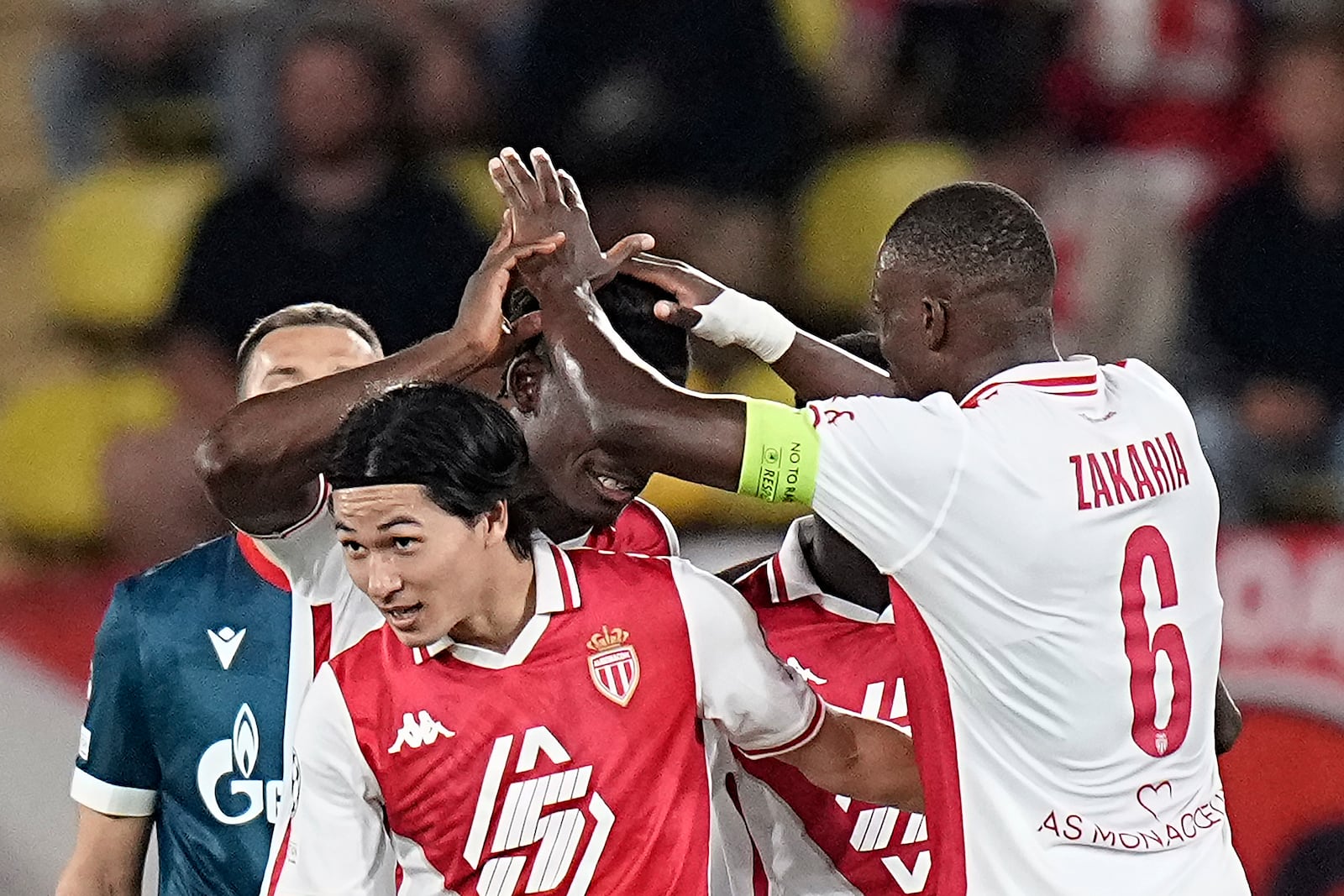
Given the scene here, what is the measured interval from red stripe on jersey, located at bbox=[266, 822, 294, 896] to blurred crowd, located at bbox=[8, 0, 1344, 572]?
8.22 ft

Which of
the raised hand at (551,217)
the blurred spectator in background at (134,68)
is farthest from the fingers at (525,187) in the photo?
the blurred spectator in background at (134,68)

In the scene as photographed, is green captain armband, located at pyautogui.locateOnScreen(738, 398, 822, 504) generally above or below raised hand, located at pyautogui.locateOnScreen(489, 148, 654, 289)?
below

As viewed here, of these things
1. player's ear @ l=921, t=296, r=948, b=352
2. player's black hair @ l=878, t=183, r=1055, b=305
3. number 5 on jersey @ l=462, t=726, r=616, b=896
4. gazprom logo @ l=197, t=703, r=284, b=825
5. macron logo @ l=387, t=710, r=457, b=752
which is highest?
player's black hair @ l=878, t=183, r=1055, b=305

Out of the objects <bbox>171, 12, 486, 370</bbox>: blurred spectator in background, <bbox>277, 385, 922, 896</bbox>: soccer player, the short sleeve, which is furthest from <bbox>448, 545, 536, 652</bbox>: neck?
<bbox>171, 12, 486, 370</bbox>: blurred spectator in background

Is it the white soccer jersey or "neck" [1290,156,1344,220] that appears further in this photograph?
"neck" [1290,156,1344,220]

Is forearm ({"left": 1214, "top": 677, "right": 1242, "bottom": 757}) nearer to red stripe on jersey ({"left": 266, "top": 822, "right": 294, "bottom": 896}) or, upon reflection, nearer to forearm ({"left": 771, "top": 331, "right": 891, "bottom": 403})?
forearm ({"left": 771, "top": 331, "right": 891, "bottom": 403})

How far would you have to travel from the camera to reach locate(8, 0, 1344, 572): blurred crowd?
4797mm

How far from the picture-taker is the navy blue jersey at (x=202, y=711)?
253 centimetres

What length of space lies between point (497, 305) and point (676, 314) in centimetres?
25

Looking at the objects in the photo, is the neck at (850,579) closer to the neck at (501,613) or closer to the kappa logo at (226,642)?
the neck at (501,613)

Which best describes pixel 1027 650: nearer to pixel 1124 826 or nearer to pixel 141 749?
pixel 1124 826

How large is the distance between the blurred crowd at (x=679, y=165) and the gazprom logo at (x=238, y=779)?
7.17ft

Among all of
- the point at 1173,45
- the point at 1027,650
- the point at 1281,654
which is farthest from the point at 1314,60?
the point at 1027,650

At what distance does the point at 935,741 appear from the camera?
2123 millimetres
